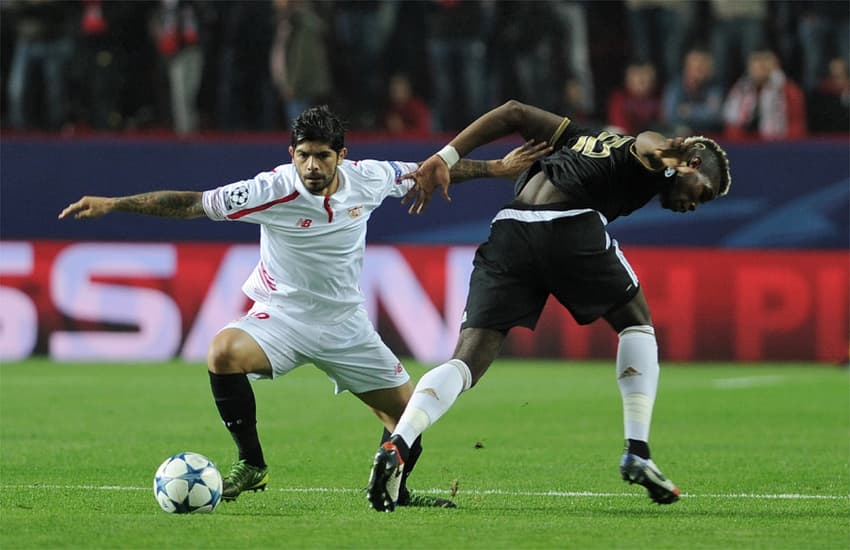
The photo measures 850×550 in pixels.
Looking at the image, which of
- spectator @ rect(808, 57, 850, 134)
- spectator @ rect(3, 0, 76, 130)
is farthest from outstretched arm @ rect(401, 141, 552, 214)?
spectator @ rect(3, 0, 76, 130)

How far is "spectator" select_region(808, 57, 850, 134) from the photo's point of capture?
17.4 metres

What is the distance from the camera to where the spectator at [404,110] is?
714 inches

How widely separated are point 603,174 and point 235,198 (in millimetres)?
1676

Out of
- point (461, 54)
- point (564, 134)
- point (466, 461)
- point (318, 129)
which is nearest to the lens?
point (318, 129)

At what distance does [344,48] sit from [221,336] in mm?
11014

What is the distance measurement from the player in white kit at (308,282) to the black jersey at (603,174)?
0.27 m

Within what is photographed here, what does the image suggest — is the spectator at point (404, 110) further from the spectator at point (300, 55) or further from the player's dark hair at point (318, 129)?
the player's dark hair at point (318, 129)

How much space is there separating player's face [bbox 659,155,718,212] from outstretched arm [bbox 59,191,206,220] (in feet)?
6.97

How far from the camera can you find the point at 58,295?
1744cm

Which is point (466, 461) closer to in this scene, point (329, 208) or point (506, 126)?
point (329, 208)

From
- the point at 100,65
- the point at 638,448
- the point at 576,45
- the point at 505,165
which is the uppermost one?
the point at 576,45

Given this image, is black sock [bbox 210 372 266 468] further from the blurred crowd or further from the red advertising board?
the blurred crowd

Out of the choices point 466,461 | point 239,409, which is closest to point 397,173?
point 239,409

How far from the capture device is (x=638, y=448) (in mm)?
7230
